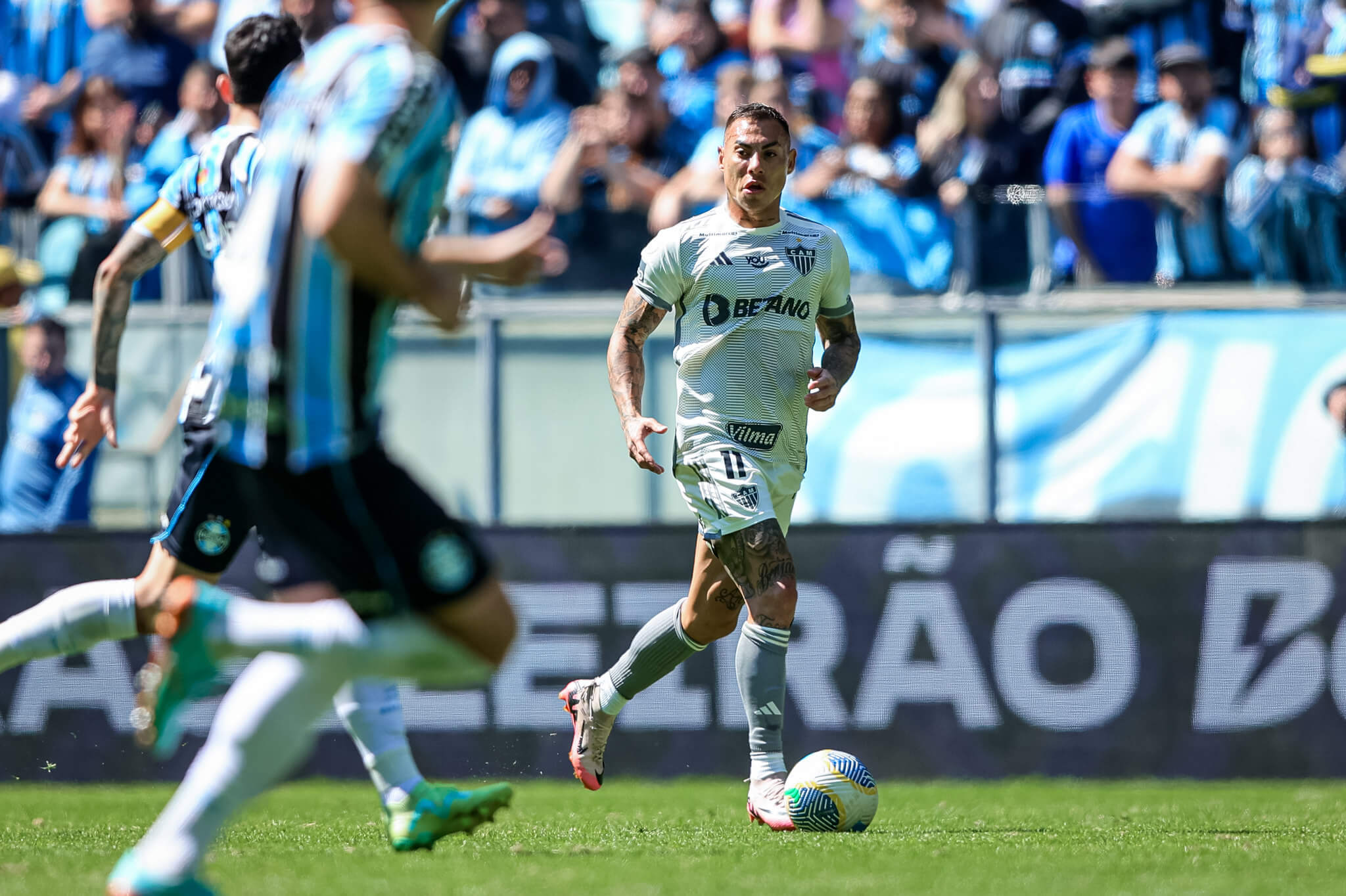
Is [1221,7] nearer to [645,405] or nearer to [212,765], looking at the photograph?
[645,405]

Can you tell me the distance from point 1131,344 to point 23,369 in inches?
237

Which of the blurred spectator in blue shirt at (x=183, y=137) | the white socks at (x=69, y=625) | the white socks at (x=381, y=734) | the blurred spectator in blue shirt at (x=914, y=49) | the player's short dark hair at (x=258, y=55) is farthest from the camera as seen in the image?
the blurred spectator in blue shirt at (x=914, y=49)

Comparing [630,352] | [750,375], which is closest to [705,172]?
[630,352]

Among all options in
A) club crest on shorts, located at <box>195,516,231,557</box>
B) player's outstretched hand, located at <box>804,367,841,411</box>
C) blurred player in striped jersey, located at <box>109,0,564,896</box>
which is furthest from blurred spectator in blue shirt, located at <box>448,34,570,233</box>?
blurred player in striped jersey, located at <box>109,0,564,896</box>

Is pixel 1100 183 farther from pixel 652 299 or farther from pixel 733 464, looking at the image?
pixel 733 464

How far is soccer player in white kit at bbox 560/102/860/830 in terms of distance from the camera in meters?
5.93

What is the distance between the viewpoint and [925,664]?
8477 millimetres

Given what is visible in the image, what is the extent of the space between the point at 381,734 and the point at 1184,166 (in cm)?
649

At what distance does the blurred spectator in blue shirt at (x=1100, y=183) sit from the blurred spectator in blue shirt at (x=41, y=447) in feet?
18.0

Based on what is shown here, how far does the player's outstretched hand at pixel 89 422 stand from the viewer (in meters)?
5.45

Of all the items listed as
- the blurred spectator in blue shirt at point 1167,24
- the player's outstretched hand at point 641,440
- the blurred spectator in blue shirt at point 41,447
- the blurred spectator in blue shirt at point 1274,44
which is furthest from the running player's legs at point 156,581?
the blurred spectator in blue shirt at point 1167,24

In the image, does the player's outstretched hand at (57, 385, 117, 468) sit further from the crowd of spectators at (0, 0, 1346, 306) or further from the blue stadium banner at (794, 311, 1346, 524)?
the blue stadium banner at (794, 311, 1346, 524)

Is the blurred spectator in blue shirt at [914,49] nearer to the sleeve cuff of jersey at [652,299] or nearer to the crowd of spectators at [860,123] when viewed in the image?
the crowd of spectators at [860,123]

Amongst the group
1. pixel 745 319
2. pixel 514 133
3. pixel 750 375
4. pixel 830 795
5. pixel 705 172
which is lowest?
pixel 830 795
